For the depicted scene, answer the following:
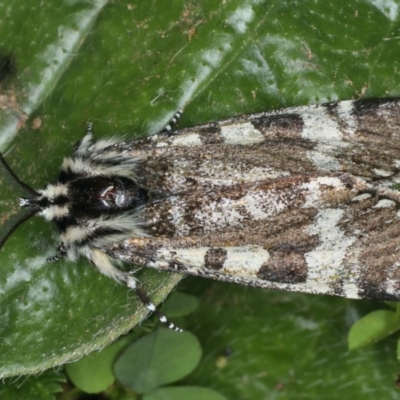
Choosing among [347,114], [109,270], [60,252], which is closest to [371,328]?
[347,114]

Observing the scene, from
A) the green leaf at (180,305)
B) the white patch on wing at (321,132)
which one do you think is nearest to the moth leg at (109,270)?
the green leaf at (180,305)

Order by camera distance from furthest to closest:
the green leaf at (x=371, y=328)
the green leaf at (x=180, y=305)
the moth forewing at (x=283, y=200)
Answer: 1. the green leaf at (x=180, y=305)
2. the green leaf at (x=371, y=328)
3. the moth forewing at (x=283, y=200)

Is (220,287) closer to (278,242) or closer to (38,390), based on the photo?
(278,242)

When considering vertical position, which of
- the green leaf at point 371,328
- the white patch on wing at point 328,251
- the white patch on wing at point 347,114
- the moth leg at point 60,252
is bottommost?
the green leaf at point 371,328

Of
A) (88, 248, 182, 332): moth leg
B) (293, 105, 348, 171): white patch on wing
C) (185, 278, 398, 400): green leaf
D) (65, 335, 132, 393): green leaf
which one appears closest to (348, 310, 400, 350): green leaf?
(185, 278, 398, 400): green leaf

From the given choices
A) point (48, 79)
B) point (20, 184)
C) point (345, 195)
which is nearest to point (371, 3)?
point (345, 195)

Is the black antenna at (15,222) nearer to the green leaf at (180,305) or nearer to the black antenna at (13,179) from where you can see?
the black antenna at (13,179)

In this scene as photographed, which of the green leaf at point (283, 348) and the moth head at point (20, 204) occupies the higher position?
the moth head at point (20, 204)

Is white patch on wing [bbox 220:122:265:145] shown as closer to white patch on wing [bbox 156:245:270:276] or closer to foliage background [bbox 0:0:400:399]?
foliage background [bbox 0:0:400:399]
